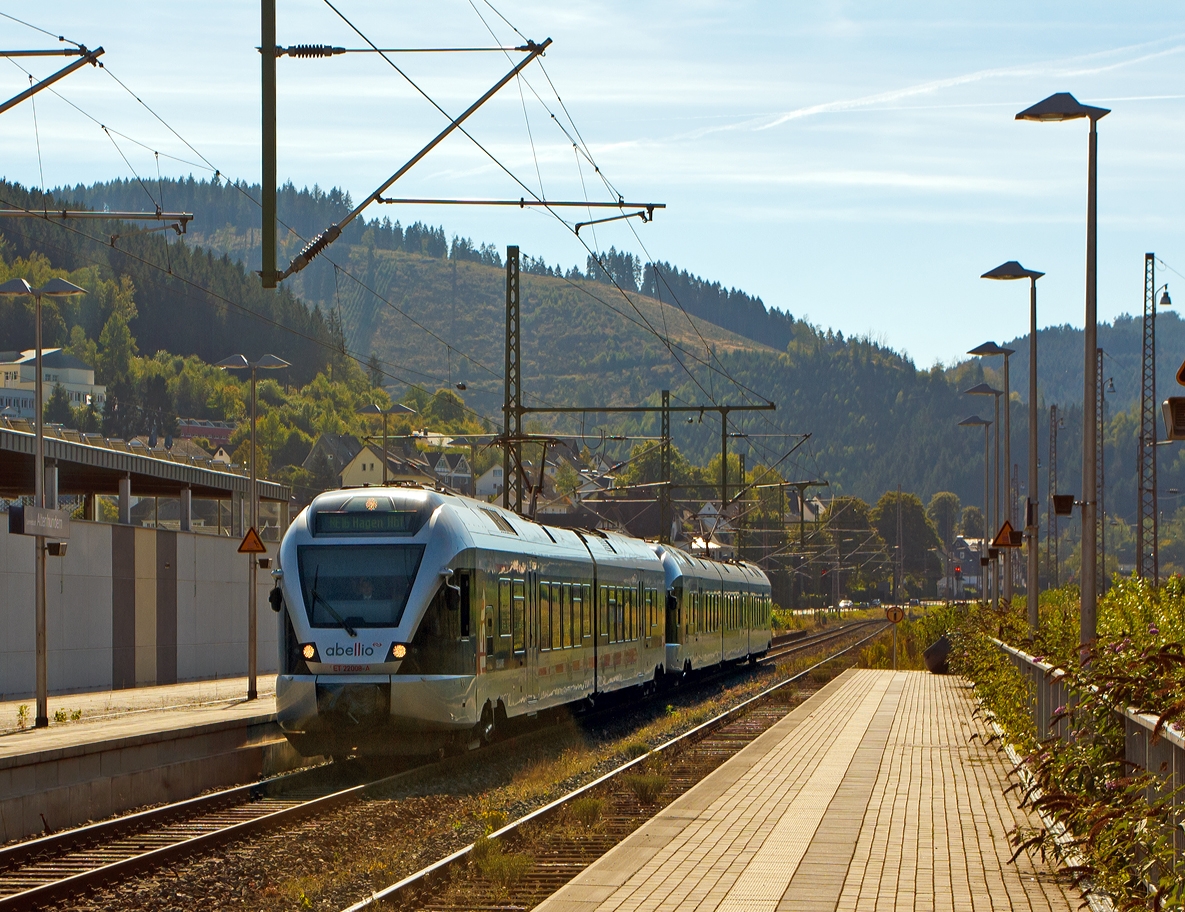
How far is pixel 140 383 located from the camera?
579ft

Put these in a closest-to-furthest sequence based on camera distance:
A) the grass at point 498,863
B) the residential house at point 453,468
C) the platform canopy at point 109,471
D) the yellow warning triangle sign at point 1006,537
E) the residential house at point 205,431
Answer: the grass at point 498,863
the yellow warning triangle sign at point 1006,537
the platform canopy at point 109,471
the residential house at point 205,431
the residential house at point 453,468

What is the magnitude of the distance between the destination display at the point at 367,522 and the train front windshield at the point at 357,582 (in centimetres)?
20

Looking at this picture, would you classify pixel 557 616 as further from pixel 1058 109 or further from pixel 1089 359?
pixel 1058 109

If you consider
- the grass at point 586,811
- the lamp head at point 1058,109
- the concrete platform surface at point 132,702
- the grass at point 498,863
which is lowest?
the concrete platform surface at point 132,702

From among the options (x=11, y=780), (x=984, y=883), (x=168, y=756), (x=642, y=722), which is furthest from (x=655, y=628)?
(x=984, y=883)

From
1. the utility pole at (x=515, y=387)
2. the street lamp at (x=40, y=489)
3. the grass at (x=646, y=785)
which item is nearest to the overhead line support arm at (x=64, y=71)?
the street lamp at (x=40, y=489)

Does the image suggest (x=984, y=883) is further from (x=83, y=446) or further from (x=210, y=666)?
(x=210, y=666)

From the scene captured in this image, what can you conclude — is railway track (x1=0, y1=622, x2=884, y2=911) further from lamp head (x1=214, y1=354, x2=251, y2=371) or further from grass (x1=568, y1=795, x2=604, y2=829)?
lamp head (x1=214, y1=354, x2=251, y2=371)

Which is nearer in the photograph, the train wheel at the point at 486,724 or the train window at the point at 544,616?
the train wheel at the point at 486,724

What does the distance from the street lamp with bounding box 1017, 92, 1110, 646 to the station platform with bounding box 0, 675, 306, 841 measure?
31.7 ft

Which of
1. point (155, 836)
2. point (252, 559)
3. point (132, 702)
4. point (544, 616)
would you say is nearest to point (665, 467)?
point (252, 559)

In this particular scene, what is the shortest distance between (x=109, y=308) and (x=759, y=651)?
14827 centimetres

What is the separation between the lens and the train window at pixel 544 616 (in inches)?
856

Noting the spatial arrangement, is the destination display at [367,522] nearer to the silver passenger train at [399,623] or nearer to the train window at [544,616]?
the silver passenger train at [399,623]
